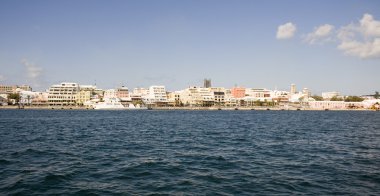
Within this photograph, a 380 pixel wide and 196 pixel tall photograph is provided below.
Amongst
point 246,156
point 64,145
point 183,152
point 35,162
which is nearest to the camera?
point 35,162

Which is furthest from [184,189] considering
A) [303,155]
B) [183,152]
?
[303,155]

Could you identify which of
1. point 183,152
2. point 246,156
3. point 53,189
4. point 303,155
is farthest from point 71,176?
point 303,155

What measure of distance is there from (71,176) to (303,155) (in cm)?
1545

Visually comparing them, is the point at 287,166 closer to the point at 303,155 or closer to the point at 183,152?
the point at 303,155

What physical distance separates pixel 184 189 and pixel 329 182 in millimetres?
Result: 6867

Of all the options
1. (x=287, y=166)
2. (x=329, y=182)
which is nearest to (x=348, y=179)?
(x=329, y=182)

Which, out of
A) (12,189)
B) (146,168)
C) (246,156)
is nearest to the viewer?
(12,189)

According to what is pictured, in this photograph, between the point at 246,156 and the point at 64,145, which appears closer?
the point at 246,156

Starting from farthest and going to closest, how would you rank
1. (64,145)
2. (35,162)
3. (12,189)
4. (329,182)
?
(64,145) → (35,162) → (329,182) → (12,189)

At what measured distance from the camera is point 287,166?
19.2 m

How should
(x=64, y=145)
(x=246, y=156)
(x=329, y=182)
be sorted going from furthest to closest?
(x=64, y=145) → (x=246, y=156) → (x=329, y=182)

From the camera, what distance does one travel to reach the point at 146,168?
18.5 m

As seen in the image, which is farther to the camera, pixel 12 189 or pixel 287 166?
pixel 287 166

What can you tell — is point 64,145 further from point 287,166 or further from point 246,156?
point 287,166
